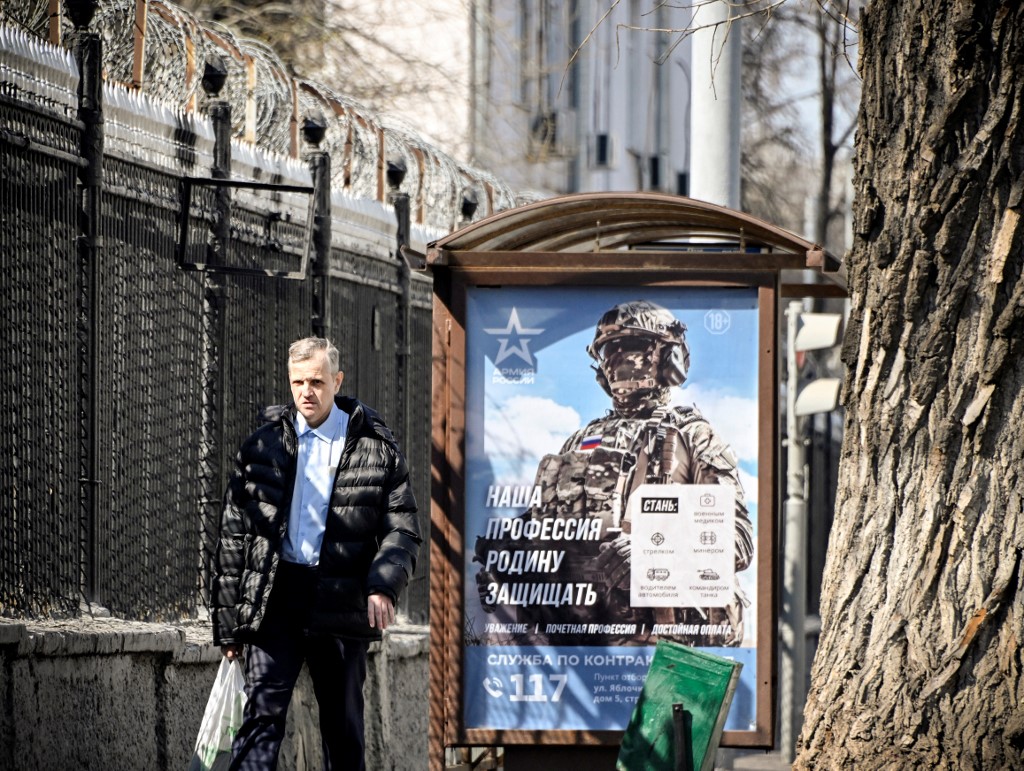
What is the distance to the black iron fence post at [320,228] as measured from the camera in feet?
30.4

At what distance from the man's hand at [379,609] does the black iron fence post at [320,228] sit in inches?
128

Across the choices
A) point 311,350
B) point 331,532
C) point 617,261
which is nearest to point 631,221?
point 617,261

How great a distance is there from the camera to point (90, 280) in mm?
6887

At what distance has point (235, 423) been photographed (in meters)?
8.43

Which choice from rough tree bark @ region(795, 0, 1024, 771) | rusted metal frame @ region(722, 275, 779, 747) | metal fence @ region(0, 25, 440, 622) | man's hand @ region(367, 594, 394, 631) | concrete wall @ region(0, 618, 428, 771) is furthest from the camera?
rusted metal frame @ region(722, 275, 779, 747)

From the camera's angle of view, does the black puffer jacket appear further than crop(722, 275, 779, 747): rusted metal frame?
No

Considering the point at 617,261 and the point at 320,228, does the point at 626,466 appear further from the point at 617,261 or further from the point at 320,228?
the point at 320,228

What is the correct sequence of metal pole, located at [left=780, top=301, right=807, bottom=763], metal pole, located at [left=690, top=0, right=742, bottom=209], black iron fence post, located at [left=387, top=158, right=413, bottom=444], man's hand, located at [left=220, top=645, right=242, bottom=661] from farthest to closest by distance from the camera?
metal pole, located at [left=780, top=301, right=807, bottom=763] < black iron fence post, located at [left=387, top=158, right=413, bottom=444] < metal pole, located at [left=690, top=0, right=742, bottom=209] < man's hand, located at [left=220, top=645, right=242, bottom=661]

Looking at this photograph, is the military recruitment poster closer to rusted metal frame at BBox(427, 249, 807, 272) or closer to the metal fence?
rusted metal frame at BBox(427, 249, 807, 272)

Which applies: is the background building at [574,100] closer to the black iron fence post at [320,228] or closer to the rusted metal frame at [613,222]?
the black iron fence post at [320,228]

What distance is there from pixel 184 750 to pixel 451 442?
1514mm

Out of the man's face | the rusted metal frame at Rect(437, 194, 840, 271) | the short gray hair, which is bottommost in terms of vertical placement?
the man's face

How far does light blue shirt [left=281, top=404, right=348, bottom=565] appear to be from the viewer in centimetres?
629

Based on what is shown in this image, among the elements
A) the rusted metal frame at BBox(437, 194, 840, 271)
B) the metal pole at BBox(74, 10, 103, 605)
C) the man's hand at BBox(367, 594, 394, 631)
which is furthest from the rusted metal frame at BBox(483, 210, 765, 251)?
the man's hand at BBox(367, 594, 394, 631)
